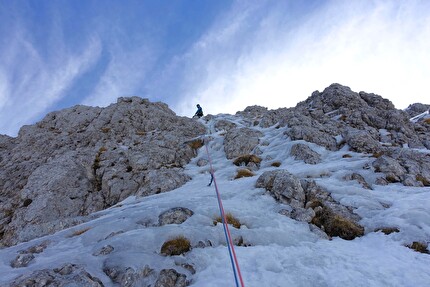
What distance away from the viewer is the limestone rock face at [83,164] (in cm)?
2619

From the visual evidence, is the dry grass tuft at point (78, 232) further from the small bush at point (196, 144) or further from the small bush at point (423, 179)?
the small bush at point (196, 144)

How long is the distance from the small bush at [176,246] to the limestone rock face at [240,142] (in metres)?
22.1

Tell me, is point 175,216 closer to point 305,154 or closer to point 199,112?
point 305,154

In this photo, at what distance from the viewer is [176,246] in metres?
12.4

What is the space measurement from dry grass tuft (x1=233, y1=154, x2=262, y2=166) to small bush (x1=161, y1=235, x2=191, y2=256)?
18583mm

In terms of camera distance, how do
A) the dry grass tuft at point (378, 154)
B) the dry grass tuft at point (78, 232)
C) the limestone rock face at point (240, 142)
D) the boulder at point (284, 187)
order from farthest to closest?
the limestone rock face at point (240, 142) → the dry grass tuft at point (378, 154) → the boulder at point (284, 187) → the dry grass tuft at point (78, 232)

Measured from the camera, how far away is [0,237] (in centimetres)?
2525

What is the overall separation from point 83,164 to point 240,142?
2018 centimetres

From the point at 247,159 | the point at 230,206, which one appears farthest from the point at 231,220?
the point at 247,159

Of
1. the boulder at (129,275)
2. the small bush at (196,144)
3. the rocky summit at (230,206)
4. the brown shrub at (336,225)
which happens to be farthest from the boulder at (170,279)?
the small bush at (196,144)

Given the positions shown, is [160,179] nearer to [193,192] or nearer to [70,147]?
[193,192]

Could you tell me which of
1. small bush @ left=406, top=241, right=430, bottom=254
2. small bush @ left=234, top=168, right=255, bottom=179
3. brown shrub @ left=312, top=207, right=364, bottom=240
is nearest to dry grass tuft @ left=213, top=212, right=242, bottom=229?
brown shrub @ left=312, top=207, right=364, bottom=240

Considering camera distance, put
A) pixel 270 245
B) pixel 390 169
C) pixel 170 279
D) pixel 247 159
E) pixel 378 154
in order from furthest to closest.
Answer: pixel 247 159, pixel 378 154, pixel 390 169, pixel 270 245, pixel 170 279

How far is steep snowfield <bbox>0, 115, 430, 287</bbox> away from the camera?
1027 centimetres
